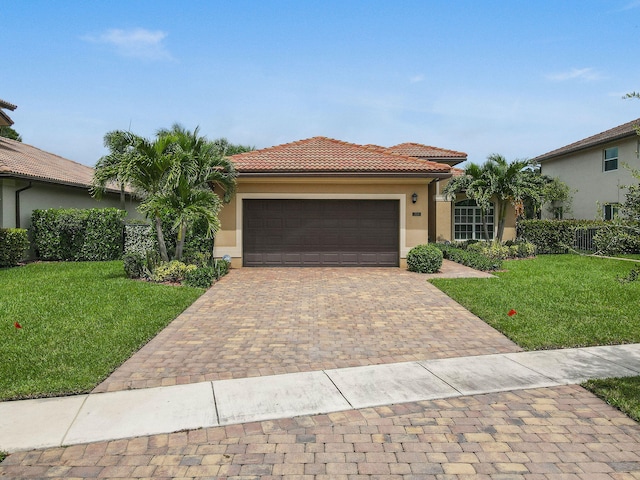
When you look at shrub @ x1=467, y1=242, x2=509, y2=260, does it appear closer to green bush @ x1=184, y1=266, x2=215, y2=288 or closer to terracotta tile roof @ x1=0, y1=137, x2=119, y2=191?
green bush @ x1=184, y1=266, x2=215, y2=288

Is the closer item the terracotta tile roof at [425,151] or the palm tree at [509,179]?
the palm tree at [509,179]

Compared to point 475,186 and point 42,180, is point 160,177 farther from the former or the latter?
point 475,186

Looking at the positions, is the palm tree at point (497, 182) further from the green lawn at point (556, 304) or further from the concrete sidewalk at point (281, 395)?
the concrete sidewalk at point (281, 395)

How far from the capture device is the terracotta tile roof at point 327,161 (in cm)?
1500

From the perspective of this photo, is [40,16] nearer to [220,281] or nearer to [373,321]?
[220,281]

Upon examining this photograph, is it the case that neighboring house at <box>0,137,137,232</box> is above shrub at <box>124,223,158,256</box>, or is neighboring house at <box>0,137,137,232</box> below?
above

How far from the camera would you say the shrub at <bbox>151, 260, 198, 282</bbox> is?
12.2 meters

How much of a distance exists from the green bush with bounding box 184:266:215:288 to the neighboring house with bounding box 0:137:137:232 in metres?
8.34

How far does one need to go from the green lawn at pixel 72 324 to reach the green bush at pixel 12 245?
2345 millimetres

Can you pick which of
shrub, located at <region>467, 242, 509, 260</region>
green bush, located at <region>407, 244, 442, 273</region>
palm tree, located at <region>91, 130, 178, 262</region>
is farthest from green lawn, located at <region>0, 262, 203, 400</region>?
shrub, located at <region>467, 242, 509, 260</region>

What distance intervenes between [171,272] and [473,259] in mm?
10207

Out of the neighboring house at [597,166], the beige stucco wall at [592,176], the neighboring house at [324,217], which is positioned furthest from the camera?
the beige stucco wall at [592,176]

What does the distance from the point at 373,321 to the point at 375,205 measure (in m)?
8.17

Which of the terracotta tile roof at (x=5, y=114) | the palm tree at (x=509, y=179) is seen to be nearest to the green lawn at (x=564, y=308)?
the palm tree at (x=509, y=179)
